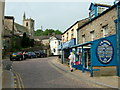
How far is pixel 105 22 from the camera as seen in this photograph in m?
14.0

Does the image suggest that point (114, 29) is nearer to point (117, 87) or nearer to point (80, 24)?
point (117, 87)

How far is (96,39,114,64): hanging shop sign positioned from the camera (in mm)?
11820

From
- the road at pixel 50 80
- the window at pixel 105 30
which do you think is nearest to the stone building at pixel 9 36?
the road at pixel 50 80

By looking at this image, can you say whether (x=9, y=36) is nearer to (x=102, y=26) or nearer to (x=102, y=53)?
(x=102, y=26)

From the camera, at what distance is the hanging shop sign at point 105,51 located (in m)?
11.8

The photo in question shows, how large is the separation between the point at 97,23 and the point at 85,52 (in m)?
2.77

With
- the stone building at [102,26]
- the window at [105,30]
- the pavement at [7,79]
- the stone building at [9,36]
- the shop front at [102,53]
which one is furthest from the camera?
the stone building at [9,36]

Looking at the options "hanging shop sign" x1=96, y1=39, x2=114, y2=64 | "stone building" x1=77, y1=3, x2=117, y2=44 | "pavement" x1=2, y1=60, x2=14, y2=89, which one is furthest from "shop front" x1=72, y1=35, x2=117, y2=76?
"pavement" x1=2, y1=60, x2=14, y2=89

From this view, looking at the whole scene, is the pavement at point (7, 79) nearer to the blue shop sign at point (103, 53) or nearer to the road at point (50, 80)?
the road at point (50, 80)

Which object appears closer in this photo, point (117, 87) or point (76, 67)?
point (117, 87)

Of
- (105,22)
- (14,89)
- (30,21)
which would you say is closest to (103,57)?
(105,22)

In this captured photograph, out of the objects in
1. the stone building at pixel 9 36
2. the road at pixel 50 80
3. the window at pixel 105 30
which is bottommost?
the road at pixel 50 80

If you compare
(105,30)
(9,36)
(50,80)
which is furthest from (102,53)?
(9,36)

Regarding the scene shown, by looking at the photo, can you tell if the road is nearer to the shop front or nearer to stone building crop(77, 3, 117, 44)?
the shop front
